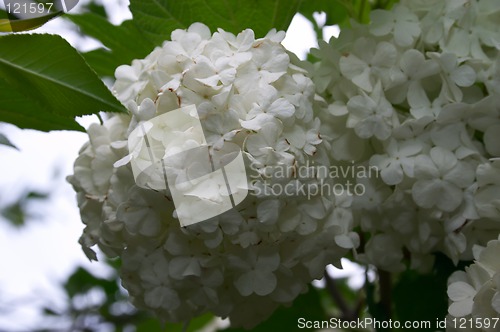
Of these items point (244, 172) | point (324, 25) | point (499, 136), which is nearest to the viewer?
point (244, 172)

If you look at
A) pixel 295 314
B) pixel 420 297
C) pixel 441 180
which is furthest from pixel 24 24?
pixel 295 314

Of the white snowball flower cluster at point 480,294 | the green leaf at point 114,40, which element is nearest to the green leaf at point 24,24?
the green leaf at point 114,40

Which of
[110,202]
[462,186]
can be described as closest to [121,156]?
[110,202]

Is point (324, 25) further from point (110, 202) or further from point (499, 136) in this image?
point (110, 202)

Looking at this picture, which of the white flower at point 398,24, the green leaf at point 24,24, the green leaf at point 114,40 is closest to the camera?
the green leaf at point 24,24

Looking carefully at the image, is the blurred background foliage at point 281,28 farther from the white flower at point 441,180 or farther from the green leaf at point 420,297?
the white flower at point 441,180
